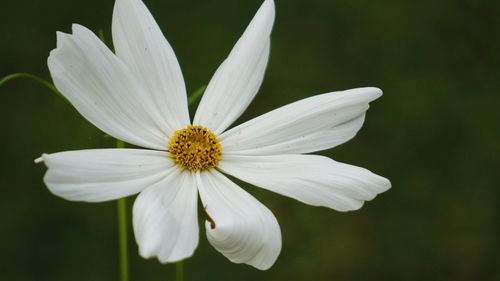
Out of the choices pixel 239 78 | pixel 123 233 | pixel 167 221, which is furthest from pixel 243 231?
pixel 239 78

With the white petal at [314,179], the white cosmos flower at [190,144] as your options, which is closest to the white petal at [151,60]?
the white cosmos flower at [190,144]

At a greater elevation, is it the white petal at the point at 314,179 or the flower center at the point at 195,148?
the flower center at the point at 195,148

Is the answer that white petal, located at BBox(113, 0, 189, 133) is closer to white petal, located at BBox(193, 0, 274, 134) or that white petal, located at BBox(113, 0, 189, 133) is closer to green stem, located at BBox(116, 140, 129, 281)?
white petal, located at BBox(193, 0, 274, 134)

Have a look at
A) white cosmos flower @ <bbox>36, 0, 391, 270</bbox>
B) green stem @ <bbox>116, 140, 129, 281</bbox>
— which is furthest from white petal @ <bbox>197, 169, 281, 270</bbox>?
green stem @ <bbox>116, 140, 129, 281</bbox>

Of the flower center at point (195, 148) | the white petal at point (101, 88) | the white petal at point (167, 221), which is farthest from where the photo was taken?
the flower center at point (195, 148)

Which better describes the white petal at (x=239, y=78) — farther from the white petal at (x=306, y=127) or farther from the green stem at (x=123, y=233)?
the green stem at (x=123, y=233)

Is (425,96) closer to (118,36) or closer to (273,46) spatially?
(273,46)

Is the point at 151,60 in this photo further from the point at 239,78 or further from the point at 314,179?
the point at 314,179
